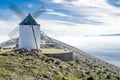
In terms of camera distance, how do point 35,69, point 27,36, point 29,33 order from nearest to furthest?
point 35,69 → point 29,33 → point 27,36

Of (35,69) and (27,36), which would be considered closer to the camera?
(35,69)

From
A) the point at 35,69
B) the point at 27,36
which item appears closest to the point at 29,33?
the point at 27,36

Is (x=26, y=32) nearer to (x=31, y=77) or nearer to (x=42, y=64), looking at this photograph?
(x=42, y=64)

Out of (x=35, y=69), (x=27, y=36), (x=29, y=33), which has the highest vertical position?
(x=29, y=33)

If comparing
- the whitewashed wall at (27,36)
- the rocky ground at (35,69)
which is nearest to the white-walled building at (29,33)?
the whitewashed wall at (27,36)

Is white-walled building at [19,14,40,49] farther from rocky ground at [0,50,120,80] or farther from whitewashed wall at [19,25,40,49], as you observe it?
rocky ground at [0,50,120,80]

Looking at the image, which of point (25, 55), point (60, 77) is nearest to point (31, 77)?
point (60, 77)

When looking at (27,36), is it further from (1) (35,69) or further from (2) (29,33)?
(1) (35,69)

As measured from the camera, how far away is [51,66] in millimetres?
96250

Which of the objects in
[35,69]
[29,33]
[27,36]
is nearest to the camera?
[35,69]

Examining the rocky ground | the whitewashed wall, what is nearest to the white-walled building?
the whitewashed wall

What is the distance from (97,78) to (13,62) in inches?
1029

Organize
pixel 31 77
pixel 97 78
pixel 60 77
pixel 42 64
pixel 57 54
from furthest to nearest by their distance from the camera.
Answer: pixel 57 54
pixel 97 78
pixel 42 64
pixel 60 77
pixel 31 77

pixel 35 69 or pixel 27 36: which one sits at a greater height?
pixel 27 36
